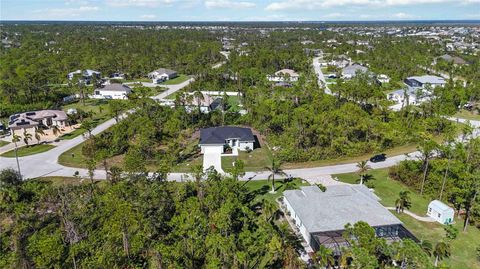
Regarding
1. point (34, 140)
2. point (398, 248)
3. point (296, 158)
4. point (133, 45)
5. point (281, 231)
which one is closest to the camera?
point (398, 248)

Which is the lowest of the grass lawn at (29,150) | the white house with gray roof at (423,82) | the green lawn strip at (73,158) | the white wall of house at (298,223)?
the grass lawn at (29,150)

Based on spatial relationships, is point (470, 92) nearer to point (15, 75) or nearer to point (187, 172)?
point (187, 172)

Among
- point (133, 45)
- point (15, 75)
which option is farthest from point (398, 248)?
point (133, 45)

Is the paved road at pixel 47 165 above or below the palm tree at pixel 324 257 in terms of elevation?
below

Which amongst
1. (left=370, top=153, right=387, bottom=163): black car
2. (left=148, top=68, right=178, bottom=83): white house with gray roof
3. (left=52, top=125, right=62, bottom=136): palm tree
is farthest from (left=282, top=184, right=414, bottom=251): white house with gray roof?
(left=148, top=68, right=178, bottom=83): white house with gray roof

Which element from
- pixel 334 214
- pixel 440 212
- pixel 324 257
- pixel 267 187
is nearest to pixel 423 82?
pixel 440 212

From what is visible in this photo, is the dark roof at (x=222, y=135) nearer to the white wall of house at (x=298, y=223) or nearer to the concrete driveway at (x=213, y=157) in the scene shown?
the concrete driveway at (x=213, y=157)

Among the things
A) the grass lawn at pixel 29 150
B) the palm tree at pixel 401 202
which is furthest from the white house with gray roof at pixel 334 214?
the grass lawn at pixel 29 150
